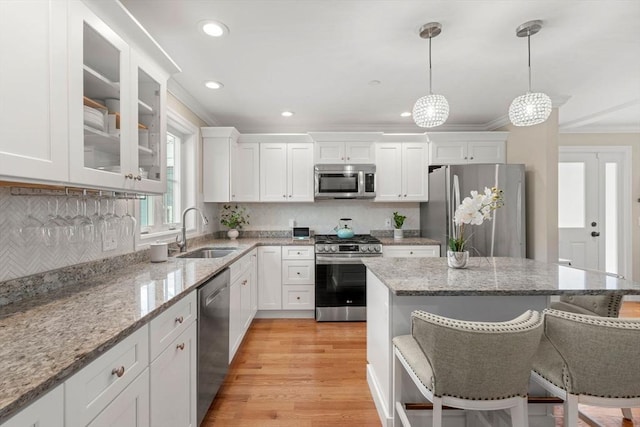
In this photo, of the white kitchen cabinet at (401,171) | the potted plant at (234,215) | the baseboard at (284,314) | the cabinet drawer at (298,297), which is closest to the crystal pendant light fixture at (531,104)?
the white kitchen cabinet at (401,171)

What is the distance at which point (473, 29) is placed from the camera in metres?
1.96

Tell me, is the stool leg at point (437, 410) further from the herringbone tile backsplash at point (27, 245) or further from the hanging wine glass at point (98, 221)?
the hanging wine glass at point (98, 221)

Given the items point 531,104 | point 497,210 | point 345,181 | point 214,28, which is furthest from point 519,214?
point 214,28

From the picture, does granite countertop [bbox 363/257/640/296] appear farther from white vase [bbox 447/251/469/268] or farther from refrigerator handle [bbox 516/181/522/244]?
refrigerator handle [bbox 516/181/522/244]

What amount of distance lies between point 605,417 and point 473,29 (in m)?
2.58

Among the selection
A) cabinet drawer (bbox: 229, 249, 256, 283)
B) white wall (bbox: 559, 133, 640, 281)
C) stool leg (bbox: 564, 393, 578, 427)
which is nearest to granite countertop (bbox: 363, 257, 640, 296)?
stool leg (bbox: 564, 393, 578, 427)

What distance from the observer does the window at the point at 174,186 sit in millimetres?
2588

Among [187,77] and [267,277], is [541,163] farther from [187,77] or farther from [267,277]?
[187,77]

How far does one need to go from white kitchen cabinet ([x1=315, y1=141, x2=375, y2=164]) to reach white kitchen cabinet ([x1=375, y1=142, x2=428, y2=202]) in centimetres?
17

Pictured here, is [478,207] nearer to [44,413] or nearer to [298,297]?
[44,413]

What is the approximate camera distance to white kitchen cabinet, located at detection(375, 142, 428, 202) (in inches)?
155

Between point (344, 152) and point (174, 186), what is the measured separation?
2.05 m

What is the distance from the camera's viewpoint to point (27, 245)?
4.22 feet

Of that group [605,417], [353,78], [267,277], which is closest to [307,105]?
[353,78]
